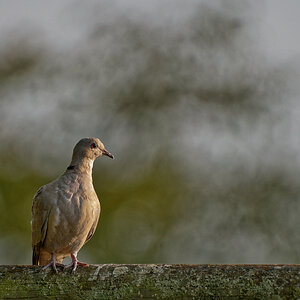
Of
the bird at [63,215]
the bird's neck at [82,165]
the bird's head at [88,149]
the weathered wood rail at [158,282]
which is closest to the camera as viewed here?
the weathered wood rail at [158,282]

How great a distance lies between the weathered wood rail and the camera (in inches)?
99.9

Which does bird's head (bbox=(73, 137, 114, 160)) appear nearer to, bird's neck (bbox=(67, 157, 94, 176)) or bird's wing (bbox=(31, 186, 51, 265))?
bird's neck (bbox=(67, 157, 94, 176))

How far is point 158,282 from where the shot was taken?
8.66 feet

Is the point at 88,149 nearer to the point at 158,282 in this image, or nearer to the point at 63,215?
the point at 63,215

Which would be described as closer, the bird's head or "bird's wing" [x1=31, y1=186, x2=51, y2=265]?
"bird's wing" [x1=31, y1=186, x2=51, y2=265]

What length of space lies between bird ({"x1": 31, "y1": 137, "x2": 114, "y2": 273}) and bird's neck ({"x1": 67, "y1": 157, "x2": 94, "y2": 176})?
95 mm

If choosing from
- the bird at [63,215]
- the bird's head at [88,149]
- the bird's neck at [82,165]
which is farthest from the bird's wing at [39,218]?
the bird's head at [88,149]

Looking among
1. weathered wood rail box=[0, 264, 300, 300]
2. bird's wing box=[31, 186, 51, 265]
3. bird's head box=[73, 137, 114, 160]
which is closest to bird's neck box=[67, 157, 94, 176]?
bird's head box=[73, 137, 114, 160]

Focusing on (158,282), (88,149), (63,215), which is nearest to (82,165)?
(88,149)

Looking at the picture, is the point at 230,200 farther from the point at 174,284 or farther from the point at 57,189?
the point at 174,284

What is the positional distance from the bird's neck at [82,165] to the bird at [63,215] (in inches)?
3.8

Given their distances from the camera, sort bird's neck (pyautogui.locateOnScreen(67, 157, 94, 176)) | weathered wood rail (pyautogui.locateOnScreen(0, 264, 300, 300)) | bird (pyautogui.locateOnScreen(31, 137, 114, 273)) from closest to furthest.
→ weathered wood rail (pyautogui.locateOnScreen(0, 264, 300, 300))
bird (pyautogui.locateOnScreen(31, 137, 114, 273))
bird's neck (pyautogui.locateOnScreen(67, 157, 94, 176))

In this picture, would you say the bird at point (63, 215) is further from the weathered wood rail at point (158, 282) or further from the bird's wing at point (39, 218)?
the weathered wood rail at point (158, 282)

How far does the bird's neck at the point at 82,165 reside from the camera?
Result: 561cm
